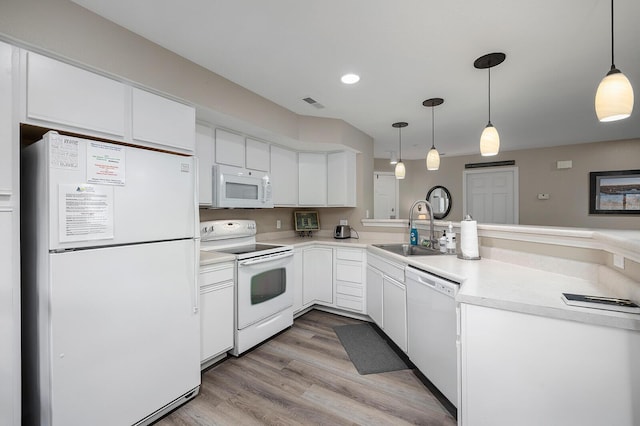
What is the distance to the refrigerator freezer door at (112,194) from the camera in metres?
1.30

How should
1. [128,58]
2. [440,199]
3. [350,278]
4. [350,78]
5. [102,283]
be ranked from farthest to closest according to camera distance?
[440,199] < [350,278] < [350,78] < [128,58] < [102,283]

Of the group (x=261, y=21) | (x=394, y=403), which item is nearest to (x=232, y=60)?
(x=261, y=21)

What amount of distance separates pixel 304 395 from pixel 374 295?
129cm

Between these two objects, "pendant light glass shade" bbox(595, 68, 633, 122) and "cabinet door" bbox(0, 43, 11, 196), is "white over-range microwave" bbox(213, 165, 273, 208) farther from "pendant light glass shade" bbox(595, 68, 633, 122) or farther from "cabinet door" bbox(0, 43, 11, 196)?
"pendant light glass shade" bbox(595, 68, 633, 122)

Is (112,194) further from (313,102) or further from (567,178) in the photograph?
(567,178)

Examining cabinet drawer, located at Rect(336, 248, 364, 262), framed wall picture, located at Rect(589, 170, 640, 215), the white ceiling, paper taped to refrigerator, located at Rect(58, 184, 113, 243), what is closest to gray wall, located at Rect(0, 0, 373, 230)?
the white ceiling

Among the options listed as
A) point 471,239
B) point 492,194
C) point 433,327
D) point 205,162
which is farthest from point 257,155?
point 492,194

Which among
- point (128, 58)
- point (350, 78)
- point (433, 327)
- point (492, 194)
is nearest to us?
point (128, 58)

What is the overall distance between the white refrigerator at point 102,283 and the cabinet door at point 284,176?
1582 millimetres

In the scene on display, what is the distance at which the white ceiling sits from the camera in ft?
5.18

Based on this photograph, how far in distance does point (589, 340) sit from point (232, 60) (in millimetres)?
2719

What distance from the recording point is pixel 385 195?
6.31 m

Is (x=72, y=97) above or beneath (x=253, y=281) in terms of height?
above

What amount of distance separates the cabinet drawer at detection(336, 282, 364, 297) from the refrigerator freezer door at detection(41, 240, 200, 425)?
178 cm
